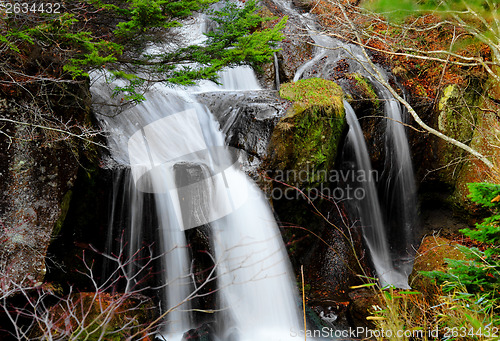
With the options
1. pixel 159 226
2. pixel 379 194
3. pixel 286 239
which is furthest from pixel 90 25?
pixel 379 194

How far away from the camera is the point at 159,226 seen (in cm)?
540

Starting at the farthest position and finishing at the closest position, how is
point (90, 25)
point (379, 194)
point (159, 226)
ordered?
point (379, 194)
point (159, 226)
point (90, 25)

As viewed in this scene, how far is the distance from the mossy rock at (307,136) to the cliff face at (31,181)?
3355 mm

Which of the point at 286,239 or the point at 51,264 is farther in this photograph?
the point at 286,239

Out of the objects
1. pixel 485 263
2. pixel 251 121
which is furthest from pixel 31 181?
pixel 485 263

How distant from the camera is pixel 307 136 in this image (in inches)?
247

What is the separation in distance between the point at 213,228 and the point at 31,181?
2.69 m

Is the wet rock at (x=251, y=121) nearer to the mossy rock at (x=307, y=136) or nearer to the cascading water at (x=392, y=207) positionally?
the mossy rock at (x=307, y=136)

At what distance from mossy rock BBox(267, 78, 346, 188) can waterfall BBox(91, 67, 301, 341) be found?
858 millimetres

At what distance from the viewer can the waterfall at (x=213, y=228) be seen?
5.31m

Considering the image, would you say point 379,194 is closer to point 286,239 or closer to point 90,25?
point 286,239

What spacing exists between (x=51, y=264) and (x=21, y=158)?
1.50m

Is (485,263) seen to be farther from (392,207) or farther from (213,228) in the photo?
(392,207)

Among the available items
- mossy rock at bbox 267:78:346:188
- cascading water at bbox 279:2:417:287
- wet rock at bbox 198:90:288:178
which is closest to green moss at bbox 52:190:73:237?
wet rock at bbox 198:90:288:178
